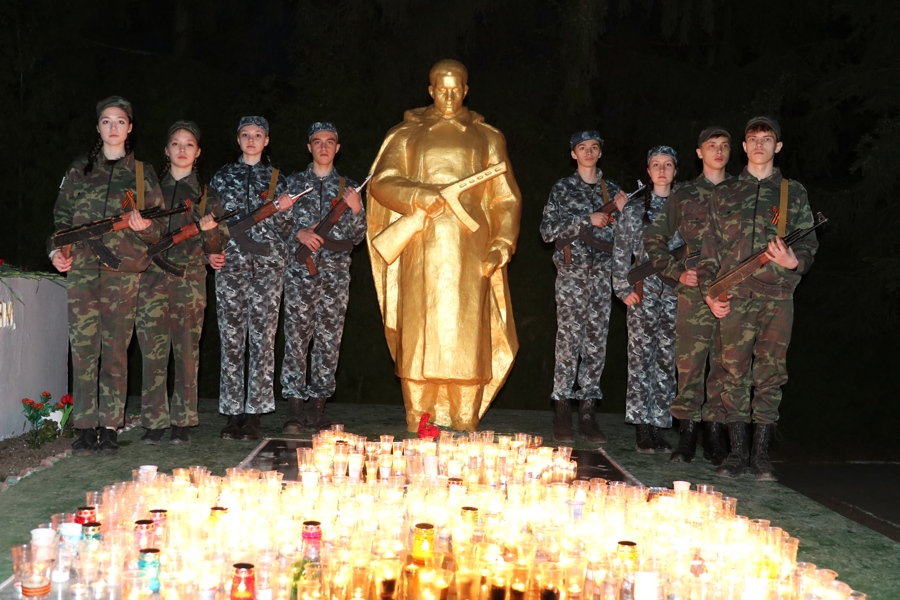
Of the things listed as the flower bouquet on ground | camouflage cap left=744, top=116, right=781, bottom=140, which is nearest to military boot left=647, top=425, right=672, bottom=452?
camouflage cap left=744, top=116, right=781, bottom=140

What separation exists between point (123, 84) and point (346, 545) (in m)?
9.01

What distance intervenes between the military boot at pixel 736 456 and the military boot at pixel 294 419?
2.71m

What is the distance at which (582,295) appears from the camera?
6410 millimetres

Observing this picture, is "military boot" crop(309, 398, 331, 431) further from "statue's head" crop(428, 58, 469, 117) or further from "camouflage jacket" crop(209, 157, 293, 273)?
"statue's head" crop(428, 58, 469, 117)

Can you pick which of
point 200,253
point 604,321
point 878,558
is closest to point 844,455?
point 604,321

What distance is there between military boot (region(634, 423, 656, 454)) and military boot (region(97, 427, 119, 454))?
3290mm

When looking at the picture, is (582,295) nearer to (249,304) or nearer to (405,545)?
(249,304)

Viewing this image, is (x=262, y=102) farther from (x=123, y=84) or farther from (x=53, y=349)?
(x=53, y=349)

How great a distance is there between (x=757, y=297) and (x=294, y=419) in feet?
10.2

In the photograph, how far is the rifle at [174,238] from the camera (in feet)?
18.2

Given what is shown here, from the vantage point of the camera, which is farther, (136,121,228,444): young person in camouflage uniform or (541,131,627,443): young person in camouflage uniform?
(541,131,627,443): young person in camouflage uniform

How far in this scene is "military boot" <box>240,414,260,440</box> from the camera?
603 centimetres

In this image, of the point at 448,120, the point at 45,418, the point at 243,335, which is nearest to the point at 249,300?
the point at 243,335

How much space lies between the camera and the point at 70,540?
3.08 meters
